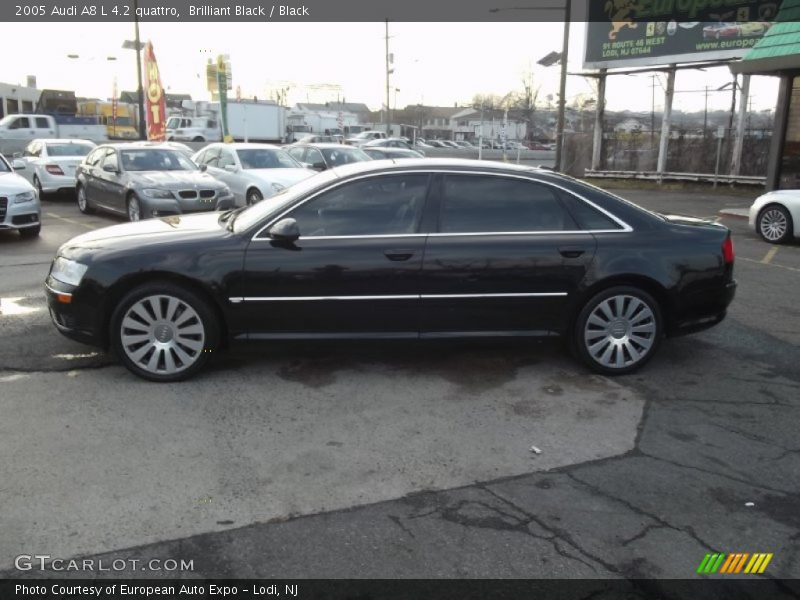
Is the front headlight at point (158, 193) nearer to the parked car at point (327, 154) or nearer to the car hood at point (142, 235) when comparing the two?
the parked car at point (327, 154)

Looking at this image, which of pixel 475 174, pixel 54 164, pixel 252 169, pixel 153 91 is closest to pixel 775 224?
pixel 475 174

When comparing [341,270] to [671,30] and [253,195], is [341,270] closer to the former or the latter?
[253,195]

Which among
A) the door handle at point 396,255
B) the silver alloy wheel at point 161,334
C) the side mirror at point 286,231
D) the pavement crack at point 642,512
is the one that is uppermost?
the side mirror at point 286,231

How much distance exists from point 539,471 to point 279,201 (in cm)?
287

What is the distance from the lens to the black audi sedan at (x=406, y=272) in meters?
5.05

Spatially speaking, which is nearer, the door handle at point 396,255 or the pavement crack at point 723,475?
the pavement crack at point 723,475

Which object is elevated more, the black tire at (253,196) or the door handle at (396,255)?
the door handle at (396,255)

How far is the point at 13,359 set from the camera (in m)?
5.50

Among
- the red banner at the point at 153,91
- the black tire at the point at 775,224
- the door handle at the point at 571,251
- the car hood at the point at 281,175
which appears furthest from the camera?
the red banner at the point at 153,91

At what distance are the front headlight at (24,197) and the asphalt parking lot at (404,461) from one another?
5.77m

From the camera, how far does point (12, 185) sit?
11.0 m

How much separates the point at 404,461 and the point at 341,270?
5.29 feet

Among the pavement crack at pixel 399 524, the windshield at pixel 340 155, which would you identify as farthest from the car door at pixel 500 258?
the windshield at pixel 340 155
